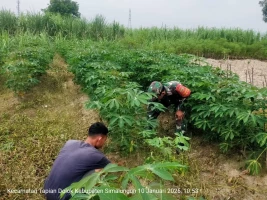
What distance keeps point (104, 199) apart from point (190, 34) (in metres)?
11.8

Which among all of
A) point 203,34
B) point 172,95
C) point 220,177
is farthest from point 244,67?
point 220,177

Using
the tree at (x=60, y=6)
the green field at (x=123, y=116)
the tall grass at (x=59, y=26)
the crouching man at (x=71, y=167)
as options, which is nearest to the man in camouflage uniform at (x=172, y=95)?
the green field at (x=123, y=116)

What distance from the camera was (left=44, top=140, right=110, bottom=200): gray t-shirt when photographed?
219 centimetres

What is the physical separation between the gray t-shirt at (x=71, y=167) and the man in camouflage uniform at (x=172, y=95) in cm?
142

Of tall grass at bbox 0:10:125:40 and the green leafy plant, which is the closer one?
the green leafy plant

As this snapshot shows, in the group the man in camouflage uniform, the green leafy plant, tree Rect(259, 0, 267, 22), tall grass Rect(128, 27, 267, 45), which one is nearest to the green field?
the green leafy plant

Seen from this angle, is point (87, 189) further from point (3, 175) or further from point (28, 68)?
point (28, 68)

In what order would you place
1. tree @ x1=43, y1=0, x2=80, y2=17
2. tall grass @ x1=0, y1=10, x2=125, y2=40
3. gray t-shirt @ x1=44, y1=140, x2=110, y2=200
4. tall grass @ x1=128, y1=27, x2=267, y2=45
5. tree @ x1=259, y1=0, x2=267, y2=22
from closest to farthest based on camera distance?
gray t-shirt @ x1=44, y1=140, x2=110, y2=200
tall grass @ x1=0, y1=10, x2=125, y2=40
tall grass @ x1=128, y1=27, x2=267, y2=45
tree @ x1=43, y1=0, x2=80, y2=17
tree @ x1=259, y1=0, x2=267, y2=22

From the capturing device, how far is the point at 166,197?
114 cm

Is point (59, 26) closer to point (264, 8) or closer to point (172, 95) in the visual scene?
point (172, 95)

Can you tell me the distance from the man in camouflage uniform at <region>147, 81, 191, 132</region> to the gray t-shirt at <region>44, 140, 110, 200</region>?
142cm

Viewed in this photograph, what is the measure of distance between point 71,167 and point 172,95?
76.0 inches

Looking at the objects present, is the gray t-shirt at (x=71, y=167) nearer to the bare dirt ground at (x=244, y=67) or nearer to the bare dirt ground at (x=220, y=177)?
the bare dirt ground at (x=220, y=177)

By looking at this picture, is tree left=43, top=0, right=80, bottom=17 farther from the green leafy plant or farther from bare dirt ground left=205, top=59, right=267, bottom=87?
the green leafy plant
